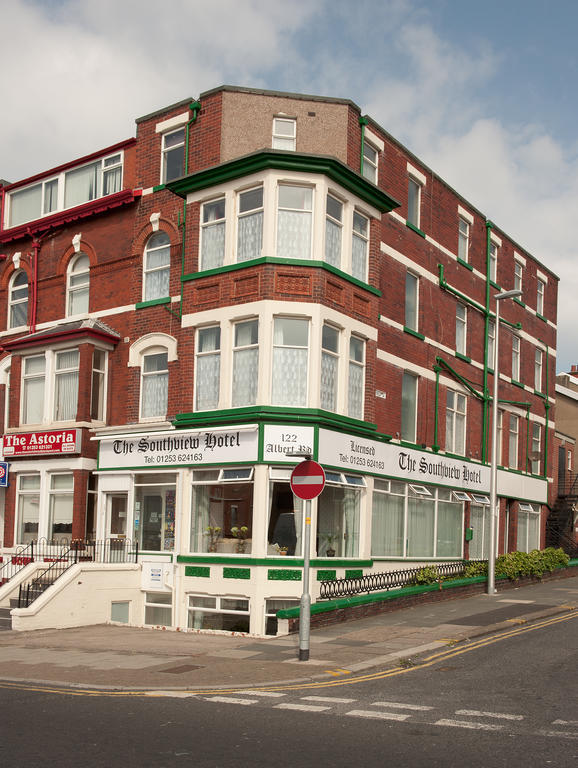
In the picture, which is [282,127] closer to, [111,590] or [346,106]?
[346,106]

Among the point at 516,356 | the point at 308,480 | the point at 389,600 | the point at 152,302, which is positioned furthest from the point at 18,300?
the point at 516,356

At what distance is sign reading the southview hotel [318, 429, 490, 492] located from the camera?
21453mm

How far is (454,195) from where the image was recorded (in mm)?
30594

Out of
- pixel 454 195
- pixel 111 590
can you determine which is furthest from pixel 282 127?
pixel 111 590

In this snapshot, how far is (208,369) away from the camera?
73.5ft

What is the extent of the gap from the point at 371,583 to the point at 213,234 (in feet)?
32.1

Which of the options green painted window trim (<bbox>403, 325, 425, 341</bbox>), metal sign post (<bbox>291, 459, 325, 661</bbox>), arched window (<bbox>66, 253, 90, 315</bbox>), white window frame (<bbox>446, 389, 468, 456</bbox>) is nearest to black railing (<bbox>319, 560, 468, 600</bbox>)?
white window frame (<bbox>446, 389, 468, 456</bbox>)

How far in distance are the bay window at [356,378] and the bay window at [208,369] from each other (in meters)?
3.37

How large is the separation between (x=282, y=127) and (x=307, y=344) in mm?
6090

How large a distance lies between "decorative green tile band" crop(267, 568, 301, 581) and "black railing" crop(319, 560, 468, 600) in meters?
0.76

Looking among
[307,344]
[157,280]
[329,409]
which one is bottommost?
[329,409]

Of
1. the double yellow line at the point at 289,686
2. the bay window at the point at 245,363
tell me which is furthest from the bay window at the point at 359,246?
the double yellow line at the point at 289,686

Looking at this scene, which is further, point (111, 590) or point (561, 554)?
point (561, 554)

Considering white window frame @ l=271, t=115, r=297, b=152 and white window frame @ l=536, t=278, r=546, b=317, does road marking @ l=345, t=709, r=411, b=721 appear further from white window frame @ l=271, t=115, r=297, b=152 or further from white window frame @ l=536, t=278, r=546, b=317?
white window frame @ l=536, t=278, r=546, b=317
